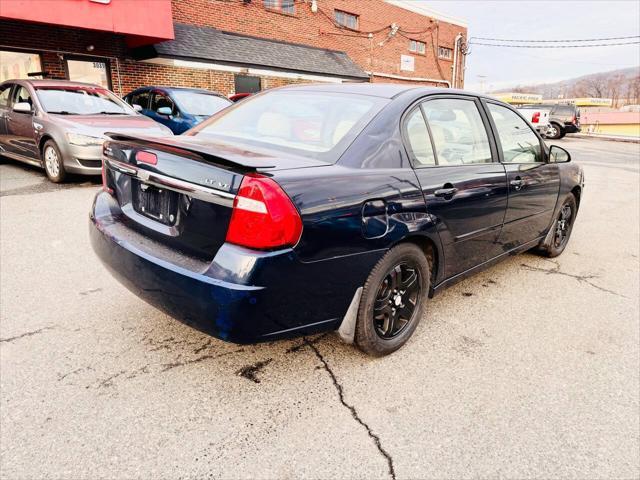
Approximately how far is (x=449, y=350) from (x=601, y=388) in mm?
819

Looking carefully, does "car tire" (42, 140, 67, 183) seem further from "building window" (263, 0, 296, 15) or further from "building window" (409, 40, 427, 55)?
"building window" (409, 40, 427, 55)

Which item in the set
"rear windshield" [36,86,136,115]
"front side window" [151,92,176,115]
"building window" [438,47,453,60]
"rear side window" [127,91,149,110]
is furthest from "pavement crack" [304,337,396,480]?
"building window" [438,47,453,60]

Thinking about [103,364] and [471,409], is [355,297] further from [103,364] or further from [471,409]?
[103,364]

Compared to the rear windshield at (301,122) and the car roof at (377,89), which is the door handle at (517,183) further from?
the rear windshield at (301,122)

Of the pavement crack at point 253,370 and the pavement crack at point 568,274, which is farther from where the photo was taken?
the pavement crack at point 568,274

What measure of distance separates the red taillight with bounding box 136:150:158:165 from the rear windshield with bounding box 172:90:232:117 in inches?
291

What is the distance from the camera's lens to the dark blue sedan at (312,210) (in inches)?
80.2

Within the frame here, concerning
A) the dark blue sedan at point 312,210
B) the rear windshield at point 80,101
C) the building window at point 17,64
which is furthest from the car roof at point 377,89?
the building window at point 17,64

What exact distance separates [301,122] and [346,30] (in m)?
20.6

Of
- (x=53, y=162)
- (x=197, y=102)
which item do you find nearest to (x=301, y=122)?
(x=53, y=162)

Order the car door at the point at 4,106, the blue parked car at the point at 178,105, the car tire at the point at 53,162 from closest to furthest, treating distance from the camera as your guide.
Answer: the car tire at the point at 53,162
the car door at the point at 4,106
the blue parked car at the point at 178,105

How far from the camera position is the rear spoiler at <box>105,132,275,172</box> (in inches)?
80.0

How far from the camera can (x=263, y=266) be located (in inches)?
78.4

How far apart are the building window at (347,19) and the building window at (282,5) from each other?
2852 mm
